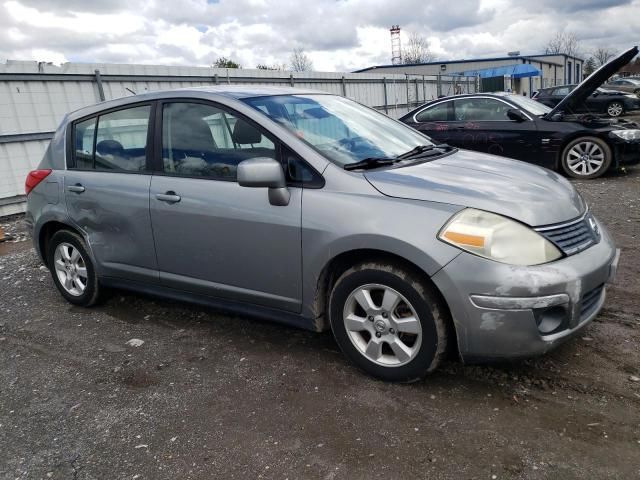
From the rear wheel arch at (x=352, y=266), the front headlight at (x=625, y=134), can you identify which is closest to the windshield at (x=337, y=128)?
the rear wheel arch at (x=352, y=266)

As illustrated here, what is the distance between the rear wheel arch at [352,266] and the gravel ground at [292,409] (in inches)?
13.5

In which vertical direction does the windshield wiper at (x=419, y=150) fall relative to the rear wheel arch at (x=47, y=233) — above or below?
above

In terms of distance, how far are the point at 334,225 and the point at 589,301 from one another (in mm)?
1410

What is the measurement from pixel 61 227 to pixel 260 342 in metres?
2.08

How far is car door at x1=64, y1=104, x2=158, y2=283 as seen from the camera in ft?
12.2

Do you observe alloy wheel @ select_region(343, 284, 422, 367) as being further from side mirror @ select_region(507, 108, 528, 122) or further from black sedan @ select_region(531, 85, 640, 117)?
black sedan @ select_region(531, 85, 640, 117)

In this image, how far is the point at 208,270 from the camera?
11.3ft

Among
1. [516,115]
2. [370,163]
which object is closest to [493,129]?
[516,115]

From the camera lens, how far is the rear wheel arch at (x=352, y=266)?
268 centimetres

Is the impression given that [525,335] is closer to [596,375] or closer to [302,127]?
[596,375]

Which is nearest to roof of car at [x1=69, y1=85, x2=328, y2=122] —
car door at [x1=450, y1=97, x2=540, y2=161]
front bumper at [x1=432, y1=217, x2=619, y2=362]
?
front bumper at [x1=432, y1=217, x2=619, y2=362]

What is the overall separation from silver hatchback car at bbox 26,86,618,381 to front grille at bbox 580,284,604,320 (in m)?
0.01

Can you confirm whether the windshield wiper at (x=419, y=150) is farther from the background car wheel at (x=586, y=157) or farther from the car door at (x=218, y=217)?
the background car wheel at (x=586, y=157)

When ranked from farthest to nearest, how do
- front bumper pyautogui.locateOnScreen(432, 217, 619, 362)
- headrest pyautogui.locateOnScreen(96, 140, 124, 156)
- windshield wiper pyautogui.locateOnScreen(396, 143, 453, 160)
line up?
headrest pyautogui.locateOnScreen(96, 140, 124, 156) → windshield wiper pyautogui.locateOnScreen(396, 143, 453, 160) → front bumper pyautogui.locateOnScreen(432, 217, 619, 362)
